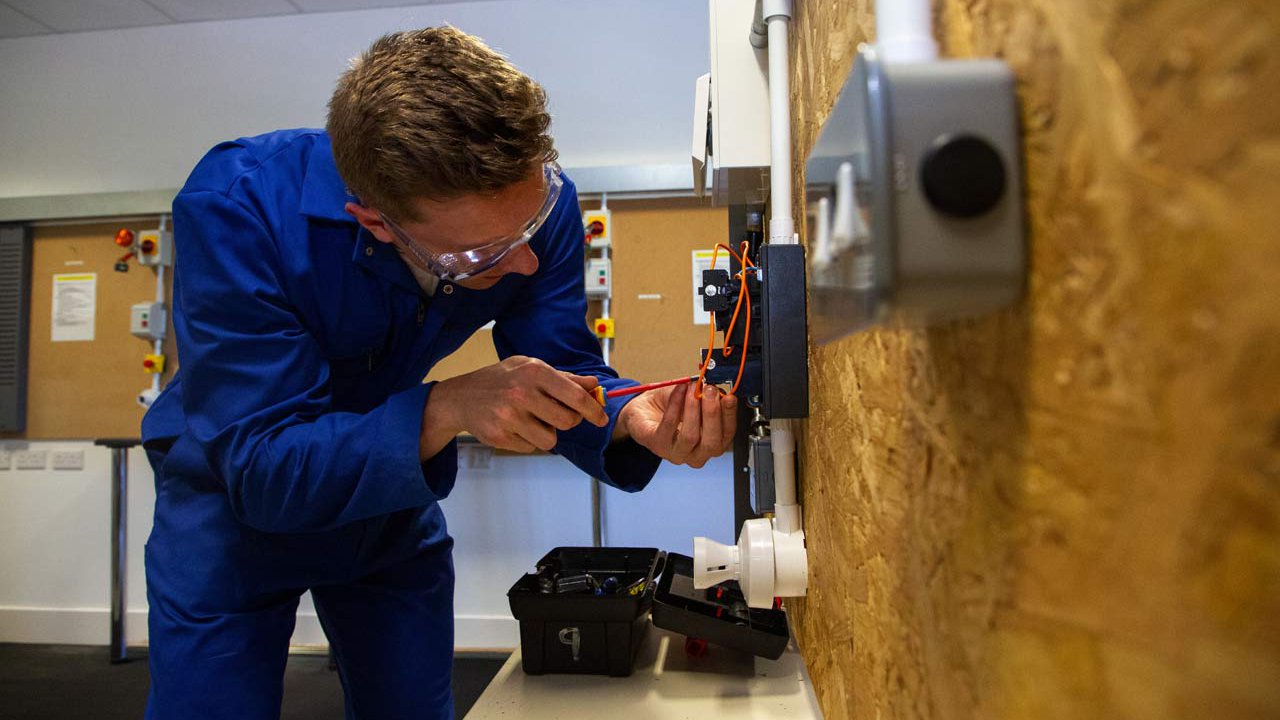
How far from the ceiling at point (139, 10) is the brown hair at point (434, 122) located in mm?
2434

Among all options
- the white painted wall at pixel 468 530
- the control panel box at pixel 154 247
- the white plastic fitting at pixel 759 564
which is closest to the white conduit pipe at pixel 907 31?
the white plastic fitting at pixel 759 564

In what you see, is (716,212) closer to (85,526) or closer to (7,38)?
(85,526)

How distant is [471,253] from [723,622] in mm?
644

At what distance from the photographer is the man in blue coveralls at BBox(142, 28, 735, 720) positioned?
2.98 ft

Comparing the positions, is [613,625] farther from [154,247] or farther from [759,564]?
[154,247]

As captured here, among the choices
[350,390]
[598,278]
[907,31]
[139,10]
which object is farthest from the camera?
[139,10]

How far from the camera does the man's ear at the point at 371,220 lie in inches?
39.3

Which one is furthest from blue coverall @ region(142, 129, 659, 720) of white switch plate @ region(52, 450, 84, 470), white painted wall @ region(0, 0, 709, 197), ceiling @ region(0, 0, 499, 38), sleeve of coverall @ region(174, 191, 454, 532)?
white switch plate @ region(52, 450, 84, 470)

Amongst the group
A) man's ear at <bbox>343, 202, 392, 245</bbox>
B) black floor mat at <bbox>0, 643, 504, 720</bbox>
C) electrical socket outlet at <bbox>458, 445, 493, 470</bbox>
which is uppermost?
man's ear at <bbox>343, 202, 392, 245</bbox>

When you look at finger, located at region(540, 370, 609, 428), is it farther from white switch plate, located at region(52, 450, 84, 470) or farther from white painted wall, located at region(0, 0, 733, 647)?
white switch plate, located at region(52, 450, 84, 470)

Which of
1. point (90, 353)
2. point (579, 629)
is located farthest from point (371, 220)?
point (90, 353)

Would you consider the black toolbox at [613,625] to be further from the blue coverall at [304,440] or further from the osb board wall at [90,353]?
the osb board wall at [90,353]

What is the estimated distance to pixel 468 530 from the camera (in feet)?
9.71

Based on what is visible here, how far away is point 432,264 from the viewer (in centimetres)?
102
